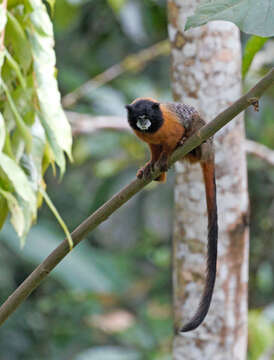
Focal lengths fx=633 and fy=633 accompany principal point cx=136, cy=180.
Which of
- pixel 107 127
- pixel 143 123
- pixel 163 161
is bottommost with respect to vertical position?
pixel 107 127

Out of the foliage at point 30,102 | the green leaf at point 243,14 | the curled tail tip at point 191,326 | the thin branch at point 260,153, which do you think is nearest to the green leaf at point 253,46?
the green leaf at point 243,14

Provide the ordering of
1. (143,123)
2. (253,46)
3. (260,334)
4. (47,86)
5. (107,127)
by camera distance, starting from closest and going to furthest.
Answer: (47,86)
(253,46)
(143,123)
(107,127)
(260,334)

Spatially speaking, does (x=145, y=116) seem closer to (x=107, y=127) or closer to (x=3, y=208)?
(x=3, y=208)

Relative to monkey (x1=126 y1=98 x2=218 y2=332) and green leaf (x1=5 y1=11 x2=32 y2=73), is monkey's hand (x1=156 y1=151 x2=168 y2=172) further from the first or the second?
green leaf (x1=5 y1=11 x2=32 y2=73)

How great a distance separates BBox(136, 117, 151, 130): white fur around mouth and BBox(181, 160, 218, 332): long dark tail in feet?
1.06

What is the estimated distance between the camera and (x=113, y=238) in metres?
4.68

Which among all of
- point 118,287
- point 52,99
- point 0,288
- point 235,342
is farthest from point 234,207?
point 0,288

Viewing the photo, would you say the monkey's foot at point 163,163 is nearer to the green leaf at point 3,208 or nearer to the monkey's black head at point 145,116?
the monkey's black head at point 145,116

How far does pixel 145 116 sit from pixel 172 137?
132 mm

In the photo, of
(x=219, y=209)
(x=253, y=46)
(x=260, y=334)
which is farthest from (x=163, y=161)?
(x=260, y=334)

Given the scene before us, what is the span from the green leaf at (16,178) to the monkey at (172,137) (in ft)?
2.10

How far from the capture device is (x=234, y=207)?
261 cm

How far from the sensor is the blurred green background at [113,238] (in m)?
4.19

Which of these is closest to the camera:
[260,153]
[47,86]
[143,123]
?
[47,86]
